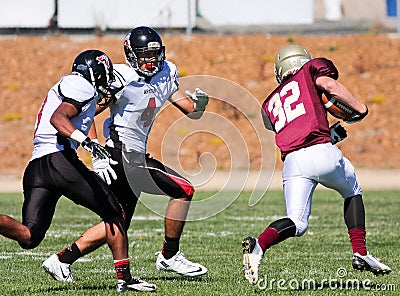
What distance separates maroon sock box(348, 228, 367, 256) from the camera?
534cm

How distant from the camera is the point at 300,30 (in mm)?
21281

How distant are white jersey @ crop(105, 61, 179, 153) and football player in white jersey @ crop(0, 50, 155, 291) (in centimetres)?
55

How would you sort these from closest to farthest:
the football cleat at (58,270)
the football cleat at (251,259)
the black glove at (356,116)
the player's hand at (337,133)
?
the football cleat at (251,259), the black glove at (356,116), the player's hand at (337,133), the football cleat at (58,270)

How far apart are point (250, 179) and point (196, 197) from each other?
2920 mm

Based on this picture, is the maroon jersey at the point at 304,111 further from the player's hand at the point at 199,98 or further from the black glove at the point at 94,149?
the black glove at the point at 94,149

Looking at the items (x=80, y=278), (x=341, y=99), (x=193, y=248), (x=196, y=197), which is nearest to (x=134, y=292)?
(x=80, y=278)

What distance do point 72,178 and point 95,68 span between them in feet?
2.20

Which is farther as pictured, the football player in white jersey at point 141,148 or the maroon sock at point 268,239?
the football player in white jersey at point 141,148

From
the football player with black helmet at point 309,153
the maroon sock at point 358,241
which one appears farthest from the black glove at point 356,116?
the maroon sock at point 358,241

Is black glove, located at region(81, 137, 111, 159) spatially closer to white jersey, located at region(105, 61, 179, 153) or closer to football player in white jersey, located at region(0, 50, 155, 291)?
football player in white jersey, located at region(0, 50, 155, 291)

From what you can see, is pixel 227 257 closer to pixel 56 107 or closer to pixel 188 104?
pixel 188 104

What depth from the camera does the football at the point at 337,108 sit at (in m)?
5.30

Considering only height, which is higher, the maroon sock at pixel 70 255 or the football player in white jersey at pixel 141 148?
the football player in white jersey at pixel 141 148

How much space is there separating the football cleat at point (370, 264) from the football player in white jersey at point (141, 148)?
3.47 ft
